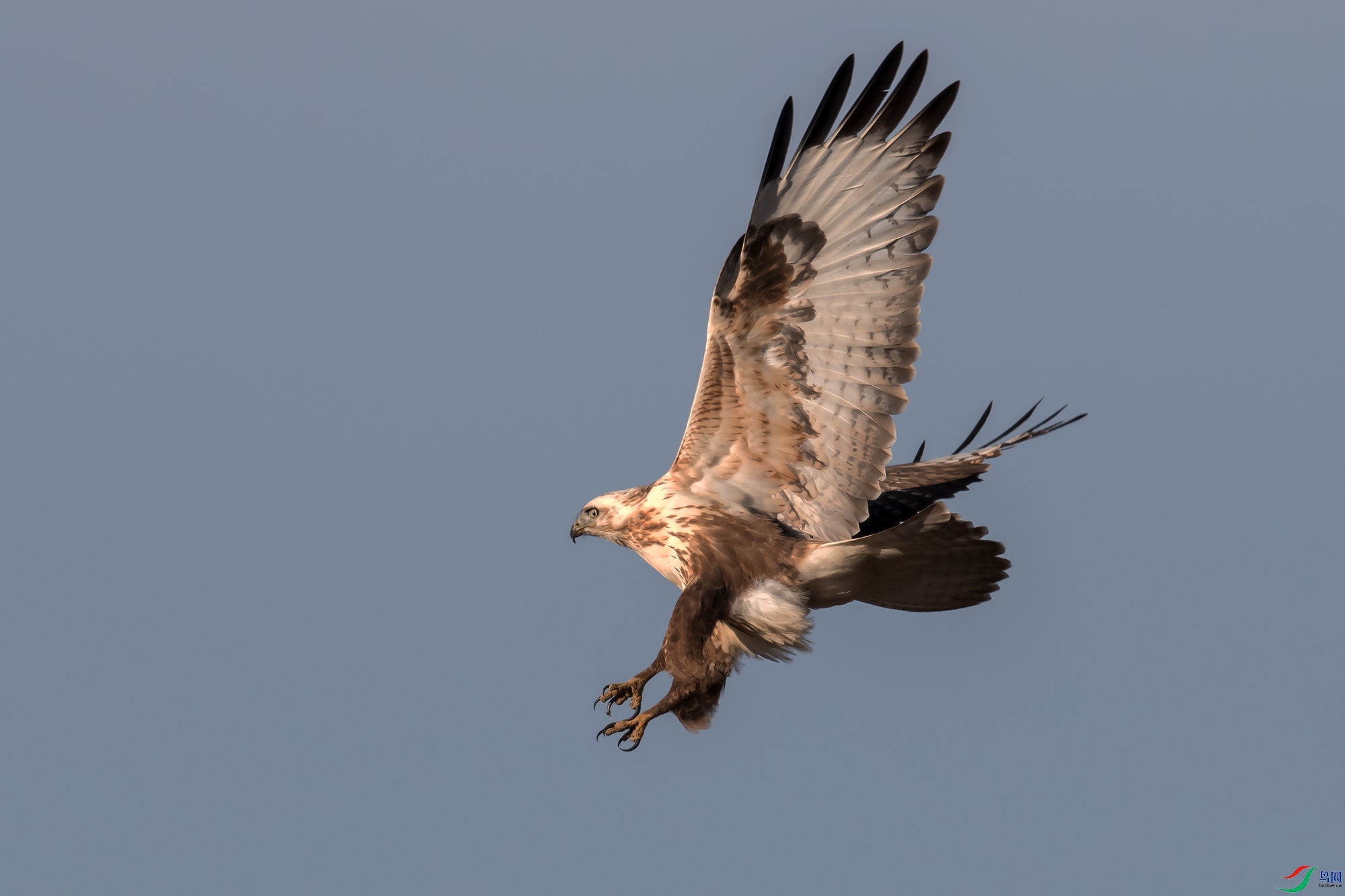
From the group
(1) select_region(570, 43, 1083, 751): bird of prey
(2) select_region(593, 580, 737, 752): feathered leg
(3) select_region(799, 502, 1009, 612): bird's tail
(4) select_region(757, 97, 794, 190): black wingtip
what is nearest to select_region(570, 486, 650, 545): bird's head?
(1) select_region(570, 43, 1083, 751): bird of prey

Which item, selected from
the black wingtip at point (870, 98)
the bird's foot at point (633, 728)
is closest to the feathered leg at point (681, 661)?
the bird's foot at point (633, 728)

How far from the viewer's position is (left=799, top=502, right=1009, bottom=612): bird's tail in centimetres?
802

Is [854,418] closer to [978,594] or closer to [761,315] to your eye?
[761,315]

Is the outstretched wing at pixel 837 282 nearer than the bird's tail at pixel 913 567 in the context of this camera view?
Yes

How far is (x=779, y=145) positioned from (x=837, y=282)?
0.84 metres

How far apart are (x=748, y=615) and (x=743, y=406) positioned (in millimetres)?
1174

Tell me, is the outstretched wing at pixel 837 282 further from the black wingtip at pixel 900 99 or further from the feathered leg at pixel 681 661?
the feathered leg at pixel 681 661

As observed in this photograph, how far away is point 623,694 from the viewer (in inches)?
327

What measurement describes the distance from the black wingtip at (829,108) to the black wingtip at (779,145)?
217 mm

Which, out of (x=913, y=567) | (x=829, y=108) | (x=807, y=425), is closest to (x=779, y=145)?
(x=829, y=108)

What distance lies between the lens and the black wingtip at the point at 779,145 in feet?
24.0

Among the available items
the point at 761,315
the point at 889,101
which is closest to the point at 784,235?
the point at 761,315

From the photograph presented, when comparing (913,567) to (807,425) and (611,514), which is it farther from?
(611,514)

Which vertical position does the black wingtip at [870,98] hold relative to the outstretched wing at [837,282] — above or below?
above
